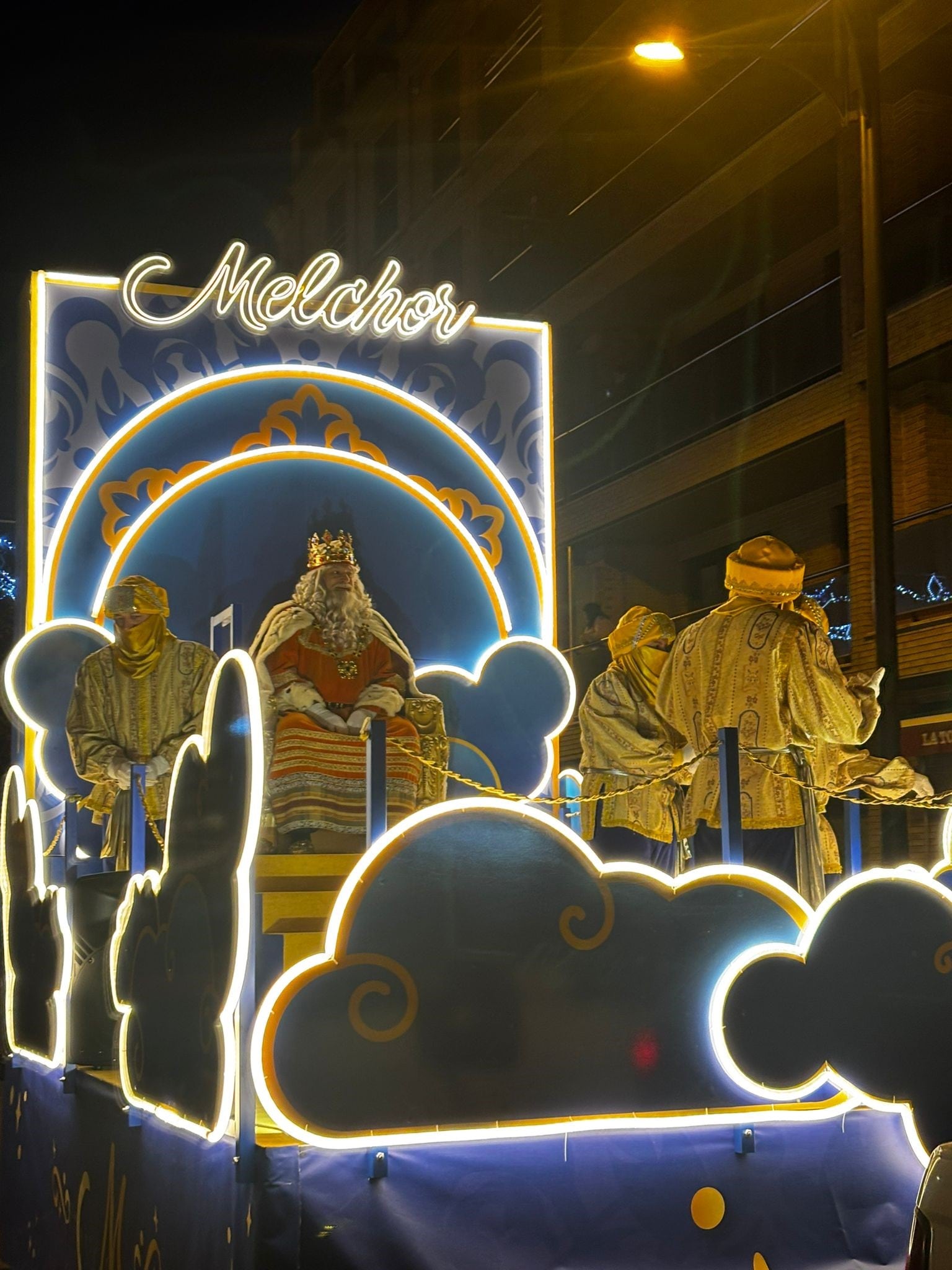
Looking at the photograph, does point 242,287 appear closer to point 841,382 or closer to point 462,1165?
point 462,1165

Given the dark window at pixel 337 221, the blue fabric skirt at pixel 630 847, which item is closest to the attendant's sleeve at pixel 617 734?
the blue fabric skirt at pixel 630 847

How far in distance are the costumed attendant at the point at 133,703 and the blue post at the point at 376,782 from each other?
8.29 feet

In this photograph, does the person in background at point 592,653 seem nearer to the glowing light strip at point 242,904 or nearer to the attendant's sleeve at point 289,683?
the attendant's sleeve at point 289,683

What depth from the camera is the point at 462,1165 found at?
5.60 metres

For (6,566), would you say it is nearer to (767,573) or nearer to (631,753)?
(631,753)

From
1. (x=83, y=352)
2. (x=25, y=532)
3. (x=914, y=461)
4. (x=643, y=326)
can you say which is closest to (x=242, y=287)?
(x=83, y=352)

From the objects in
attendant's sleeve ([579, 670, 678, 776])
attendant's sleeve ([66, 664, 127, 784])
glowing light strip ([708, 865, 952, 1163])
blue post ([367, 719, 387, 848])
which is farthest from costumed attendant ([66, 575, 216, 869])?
glowing light strip ([708, 865, 952, 1163])

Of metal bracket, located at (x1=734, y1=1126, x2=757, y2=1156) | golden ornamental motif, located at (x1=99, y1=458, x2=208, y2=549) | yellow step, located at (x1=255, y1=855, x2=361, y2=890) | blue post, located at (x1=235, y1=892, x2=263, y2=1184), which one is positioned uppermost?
golden ornamental motif, located at (x1=99, y1=458, x2=208, y2=549)

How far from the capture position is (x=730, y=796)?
21.6 ft

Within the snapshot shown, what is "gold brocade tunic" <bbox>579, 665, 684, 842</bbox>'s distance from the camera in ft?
28.0

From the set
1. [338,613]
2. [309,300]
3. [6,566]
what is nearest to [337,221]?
[6,566]

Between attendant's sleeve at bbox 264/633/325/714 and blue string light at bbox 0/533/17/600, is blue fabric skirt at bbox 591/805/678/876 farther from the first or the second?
blue string light at bbox 0/533/17/600

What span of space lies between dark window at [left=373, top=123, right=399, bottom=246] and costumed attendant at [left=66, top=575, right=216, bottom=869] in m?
29.4

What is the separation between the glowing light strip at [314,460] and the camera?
35.1 ft
